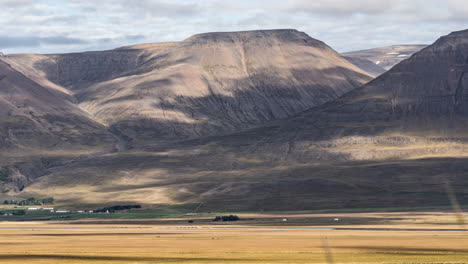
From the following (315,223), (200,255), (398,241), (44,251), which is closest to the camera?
(200,255)

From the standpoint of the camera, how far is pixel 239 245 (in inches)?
5197

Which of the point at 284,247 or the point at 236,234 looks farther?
the point at 236,234

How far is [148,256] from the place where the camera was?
114 metres

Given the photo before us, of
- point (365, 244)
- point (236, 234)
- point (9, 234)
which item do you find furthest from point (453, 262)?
point (9, 234)

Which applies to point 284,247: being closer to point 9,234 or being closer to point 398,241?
point 398,241

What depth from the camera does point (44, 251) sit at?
124188mm

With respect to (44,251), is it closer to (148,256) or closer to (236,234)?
(148,256)

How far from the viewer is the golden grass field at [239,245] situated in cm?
11031

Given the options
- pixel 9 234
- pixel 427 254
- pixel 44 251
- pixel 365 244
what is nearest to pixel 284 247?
pixel 365 244

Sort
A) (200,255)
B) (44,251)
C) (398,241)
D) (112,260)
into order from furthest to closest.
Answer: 1. (398,241)
2. (44,251)
3. (200,255)
4. (112,260)

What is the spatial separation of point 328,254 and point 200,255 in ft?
49.3

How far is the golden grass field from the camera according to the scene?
110312 mm

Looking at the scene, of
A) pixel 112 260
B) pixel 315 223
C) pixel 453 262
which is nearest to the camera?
pixel 453 262

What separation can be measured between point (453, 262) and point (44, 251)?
2050 inches
